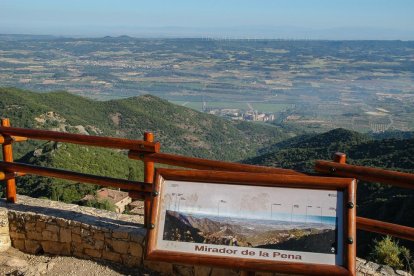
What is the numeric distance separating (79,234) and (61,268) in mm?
362

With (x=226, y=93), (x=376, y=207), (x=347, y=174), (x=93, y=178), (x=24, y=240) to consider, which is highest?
(x=347, y=174)

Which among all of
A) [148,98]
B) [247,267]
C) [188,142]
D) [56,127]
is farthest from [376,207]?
[148,98]

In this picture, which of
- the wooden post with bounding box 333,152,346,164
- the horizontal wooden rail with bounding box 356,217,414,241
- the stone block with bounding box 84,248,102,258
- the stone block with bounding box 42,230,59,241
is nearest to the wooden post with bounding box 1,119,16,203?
the stone block with bounding box 42,230,59,241

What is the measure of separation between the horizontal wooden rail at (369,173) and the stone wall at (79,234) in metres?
0.86

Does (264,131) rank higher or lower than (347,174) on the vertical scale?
lower

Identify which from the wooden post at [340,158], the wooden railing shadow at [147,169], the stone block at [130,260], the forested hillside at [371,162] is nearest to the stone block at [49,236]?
the wooden railing shadow at [147,169]

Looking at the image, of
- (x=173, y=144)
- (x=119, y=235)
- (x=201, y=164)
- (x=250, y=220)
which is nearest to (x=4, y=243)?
(x=119, y=235)

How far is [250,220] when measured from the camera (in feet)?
9.25

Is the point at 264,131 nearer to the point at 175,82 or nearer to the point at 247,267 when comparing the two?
the point at 247,267

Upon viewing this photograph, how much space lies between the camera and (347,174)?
3.28m

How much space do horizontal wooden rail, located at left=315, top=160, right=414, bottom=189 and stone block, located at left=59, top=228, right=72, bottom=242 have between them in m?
2.47

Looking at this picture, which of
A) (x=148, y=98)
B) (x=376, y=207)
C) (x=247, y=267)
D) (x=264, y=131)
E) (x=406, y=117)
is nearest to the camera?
(x=247, y=267)

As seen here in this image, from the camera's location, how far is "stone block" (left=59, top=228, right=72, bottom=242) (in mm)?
4391

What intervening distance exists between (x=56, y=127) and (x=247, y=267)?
148 feet
